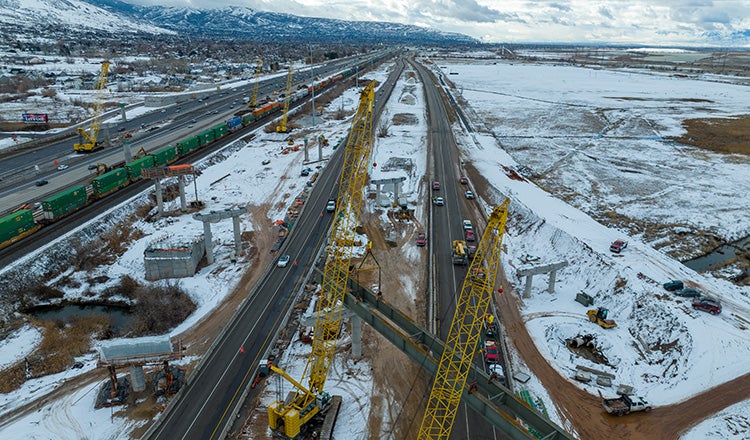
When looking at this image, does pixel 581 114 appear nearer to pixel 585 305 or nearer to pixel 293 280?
pixel 585 305

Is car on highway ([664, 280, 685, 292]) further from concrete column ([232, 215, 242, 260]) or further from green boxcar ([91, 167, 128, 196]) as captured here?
green boxcar ([91, 167, 128, 196])

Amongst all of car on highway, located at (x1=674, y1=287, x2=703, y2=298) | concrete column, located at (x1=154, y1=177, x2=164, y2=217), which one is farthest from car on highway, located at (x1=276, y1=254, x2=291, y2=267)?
car on highway, located at (x1=674, y1=287, x2=703, y2=298)

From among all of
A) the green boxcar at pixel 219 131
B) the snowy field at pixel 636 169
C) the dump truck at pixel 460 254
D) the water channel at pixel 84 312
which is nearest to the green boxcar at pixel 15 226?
the water channel at pixel 84 312

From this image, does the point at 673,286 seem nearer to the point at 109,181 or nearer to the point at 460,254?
the point at 460,254

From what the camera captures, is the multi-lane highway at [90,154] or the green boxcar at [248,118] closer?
the multi-lane highway at [90,154]

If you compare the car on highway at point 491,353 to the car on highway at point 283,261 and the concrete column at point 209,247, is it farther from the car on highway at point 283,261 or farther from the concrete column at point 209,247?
the concrete column at point 209,247

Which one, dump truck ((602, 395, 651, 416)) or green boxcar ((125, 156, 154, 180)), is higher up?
green boxcar ((125, 156, 154, 180))

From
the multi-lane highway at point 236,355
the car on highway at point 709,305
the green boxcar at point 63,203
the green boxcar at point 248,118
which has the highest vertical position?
the green boxcar at point 248,118
